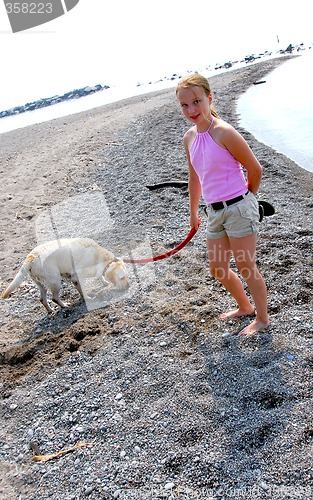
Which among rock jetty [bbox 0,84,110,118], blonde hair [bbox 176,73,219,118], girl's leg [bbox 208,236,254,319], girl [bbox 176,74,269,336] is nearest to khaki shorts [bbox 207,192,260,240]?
girl [bbox 176,74,269,336]

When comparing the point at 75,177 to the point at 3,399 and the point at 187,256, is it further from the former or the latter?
the point at 3,399

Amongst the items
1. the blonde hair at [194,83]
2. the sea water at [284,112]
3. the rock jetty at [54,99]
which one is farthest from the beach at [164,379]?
the rock jetty at [54,99]

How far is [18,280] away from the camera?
4.89m

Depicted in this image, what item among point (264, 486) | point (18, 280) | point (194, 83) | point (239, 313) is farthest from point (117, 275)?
point (264, 486)

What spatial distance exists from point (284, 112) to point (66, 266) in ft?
32.0

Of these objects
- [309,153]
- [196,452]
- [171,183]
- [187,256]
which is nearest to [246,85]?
[309,153]

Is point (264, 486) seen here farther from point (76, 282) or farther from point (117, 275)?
point (76, 282)

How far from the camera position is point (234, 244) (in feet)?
11.8

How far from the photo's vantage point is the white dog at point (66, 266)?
501cm

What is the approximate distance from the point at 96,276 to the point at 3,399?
72.3 inches

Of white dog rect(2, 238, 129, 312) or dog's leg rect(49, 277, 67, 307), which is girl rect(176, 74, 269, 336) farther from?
dog's leg rect(49, 277, 67, 307)

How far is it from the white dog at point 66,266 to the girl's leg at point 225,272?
159 centimetres

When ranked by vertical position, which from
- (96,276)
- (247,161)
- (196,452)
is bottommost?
(196,452)

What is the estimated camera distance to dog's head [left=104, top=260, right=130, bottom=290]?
5.28 meters
